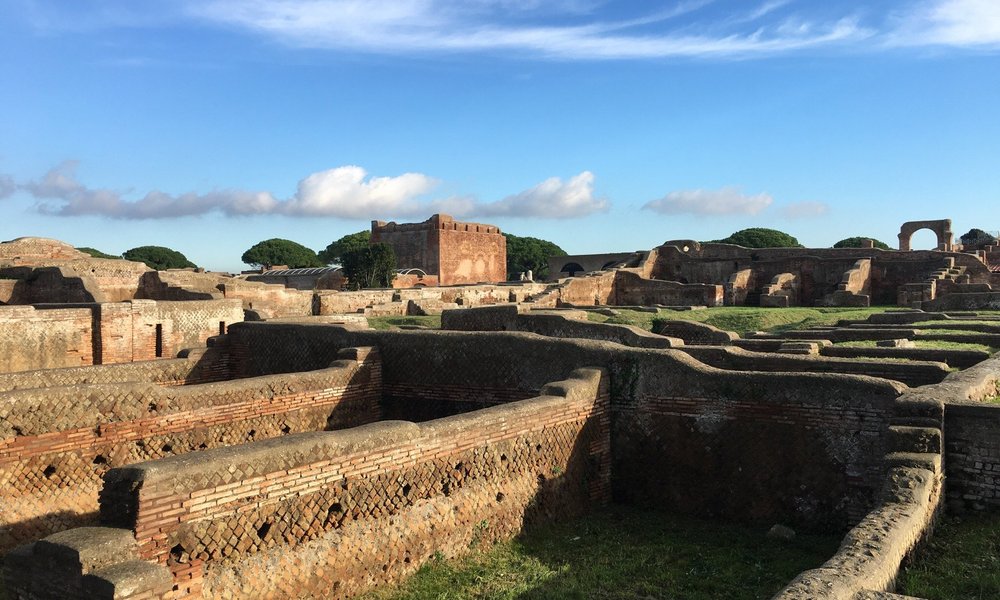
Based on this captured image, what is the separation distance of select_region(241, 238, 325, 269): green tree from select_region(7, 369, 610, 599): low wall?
69.5 meters

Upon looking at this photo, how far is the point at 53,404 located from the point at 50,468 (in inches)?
23.9

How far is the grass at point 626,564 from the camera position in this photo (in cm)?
563

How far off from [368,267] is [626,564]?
32.6m

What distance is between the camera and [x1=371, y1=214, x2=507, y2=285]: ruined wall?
137 feet

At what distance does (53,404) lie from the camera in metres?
7.24

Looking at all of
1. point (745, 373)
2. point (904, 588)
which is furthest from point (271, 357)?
point (904, 588)

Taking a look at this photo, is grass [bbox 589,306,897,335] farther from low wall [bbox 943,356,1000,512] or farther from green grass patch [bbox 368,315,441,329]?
low wall [bbox 943,356,1000,512]

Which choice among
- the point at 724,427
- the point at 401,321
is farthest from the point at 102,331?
the point at 724,427

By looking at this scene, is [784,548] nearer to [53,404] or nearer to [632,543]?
[632,543]

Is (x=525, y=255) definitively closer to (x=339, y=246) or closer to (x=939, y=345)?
(x=339, y=246)

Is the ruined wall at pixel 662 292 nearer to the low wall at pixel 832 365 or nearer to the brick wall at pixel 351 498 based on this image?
the low wall at pixel 832 365

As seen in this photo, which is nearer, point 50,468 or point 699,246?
point 50,468

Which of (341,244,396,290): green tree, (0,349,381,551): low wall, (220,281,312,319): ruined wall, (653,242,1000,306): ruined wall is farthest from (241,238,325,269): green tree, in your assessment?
(0,349,381,551): low wall

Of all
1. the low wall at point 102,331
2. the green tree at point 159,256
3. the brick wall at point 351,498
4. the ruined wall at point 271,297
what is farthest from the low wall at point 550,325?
the green tree at point 159,256
